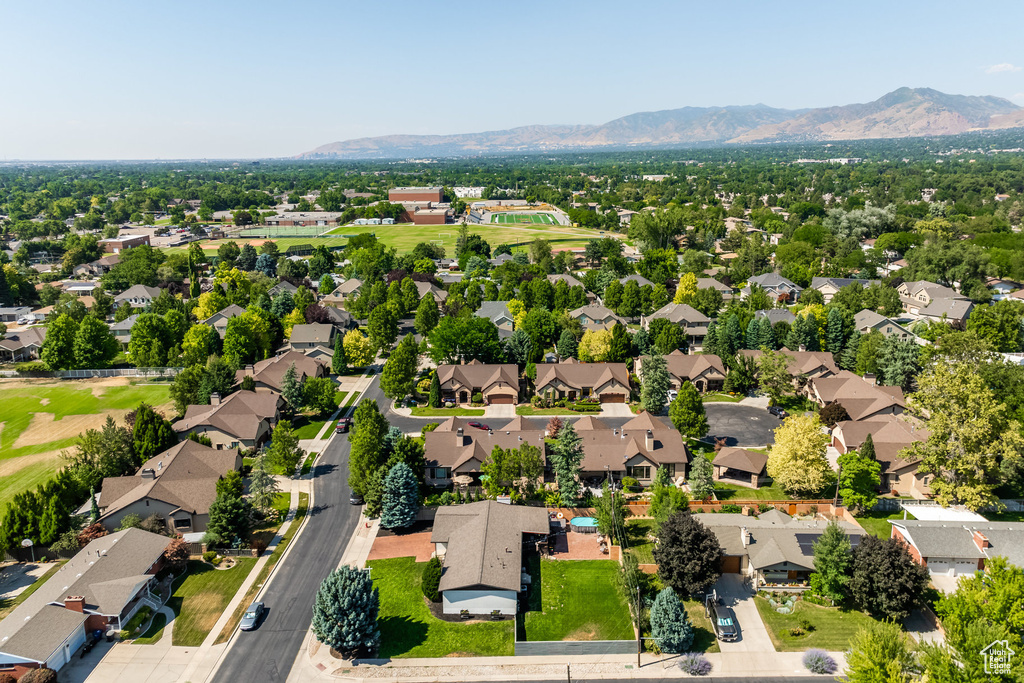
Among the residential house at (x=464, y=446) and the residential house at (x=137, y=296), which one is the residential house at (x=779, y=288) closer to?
the residential house at (x=464, y=446)

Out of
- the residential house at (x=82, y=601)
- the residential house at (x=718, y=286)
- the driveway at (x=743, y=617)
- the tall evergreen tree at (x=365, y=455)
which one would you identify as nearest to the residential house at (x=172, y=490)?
the residential house at (x=82, y=601)

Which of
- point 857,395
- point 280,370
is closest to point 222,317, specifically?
point 280,370

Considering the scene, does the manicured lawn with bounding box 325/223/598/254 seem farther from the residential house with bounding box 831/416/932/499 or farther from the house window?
the house window

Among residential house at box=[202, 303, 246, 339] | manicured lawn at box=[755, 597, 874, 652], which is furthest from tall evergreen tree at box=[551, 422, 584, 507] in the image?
residential house at box=[202, 303, 246, 339]

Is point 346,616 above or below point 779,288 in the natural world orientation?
above

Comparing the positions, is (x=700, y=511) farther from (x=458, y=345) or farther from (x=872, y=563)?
(x=458, y=345)

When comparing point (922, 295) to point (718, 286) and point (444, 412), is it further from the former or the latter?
point (444, 412)

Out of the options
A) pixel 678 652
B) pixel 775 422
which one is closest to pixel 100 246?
pixel 775 422
